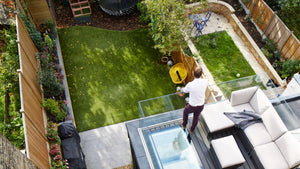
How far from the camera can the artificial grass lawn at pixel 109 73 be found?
9797mm

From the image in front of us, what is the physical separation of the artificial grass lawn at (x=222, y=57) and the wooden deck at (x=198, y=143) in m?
3.98

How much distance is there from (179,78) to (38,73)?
17.6 feet

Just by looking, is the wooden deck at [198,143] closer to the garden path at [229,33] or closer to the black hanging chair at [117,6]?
the garden path at [229,33]

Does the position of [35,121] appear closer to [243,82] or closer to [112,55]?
[112,55]

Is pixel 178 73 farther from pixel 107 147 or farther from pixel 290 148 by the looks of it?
pixel 290 148

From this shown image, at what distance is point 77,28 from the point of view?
1213 centimetres

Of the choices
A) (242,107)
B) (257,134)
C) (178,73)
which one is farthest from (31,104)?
(257,134)

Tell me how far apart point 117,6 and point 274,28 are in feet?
23.5

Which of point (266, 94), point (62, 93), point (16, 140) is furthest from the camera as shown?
point (62, 93)

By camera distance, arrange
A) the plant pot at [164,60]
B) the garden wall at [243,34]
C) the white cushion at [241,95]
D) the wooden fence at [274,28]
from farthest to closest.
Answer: the plant pot at [164,60] < the garden wall at [243,34] < the wooden fence at [274,28] < the white cushion at [241,95]

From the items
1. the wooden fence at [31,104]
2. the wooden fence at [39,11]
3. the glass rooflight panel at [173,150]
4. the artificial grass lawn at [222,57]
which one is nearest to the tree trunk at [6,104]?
the wooden fence at [31,104]

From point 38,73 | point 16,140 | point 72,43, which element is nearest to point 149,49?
point 72,43

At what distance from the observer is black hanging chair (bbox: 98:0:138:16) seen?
38.6 feet

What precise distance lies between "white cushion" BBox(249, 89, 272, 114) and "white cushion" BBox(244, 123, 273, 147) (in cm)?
51
